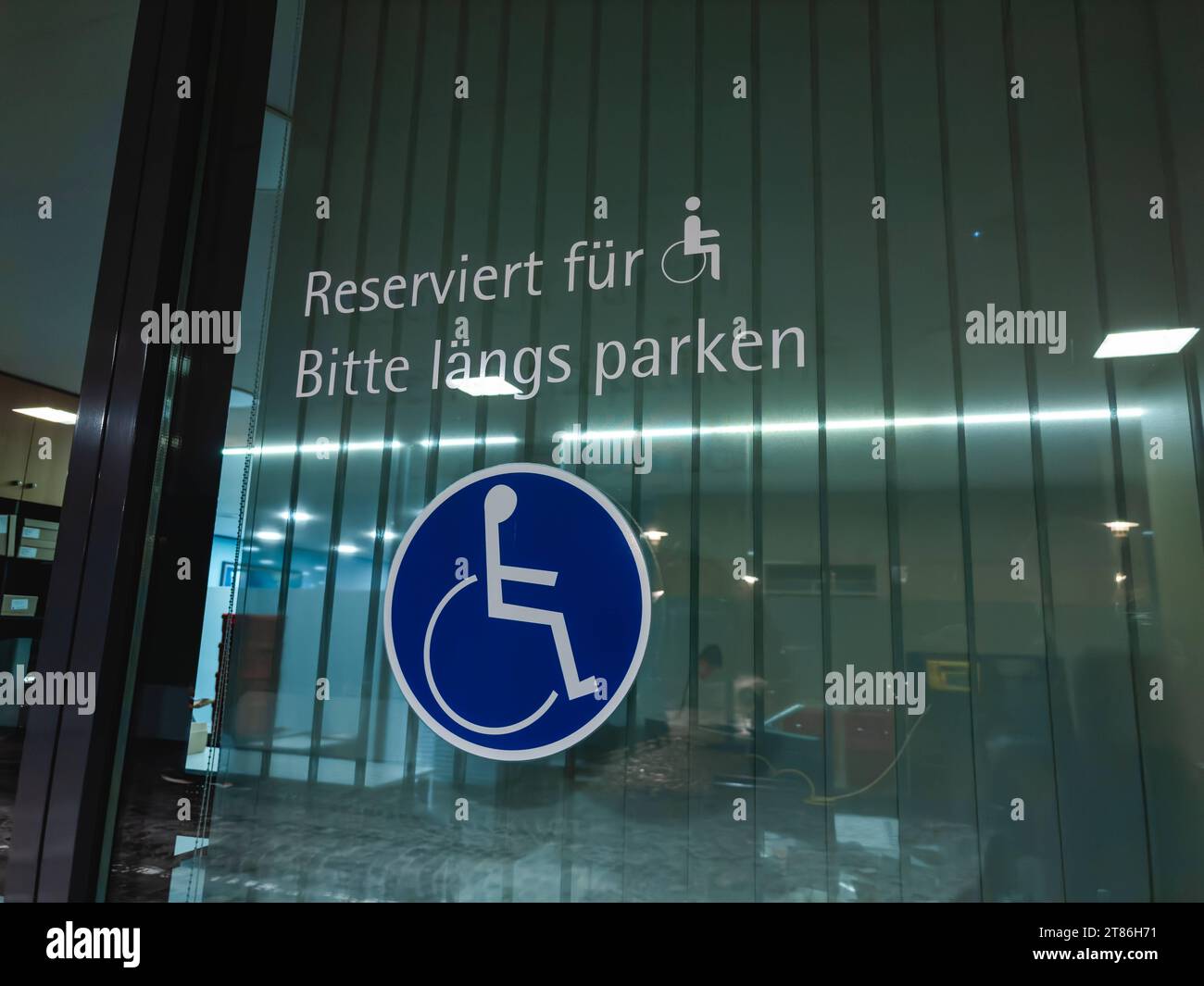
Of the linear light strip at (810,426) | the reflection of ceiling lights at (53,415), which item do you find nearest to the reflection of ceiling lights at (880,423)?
the linear light strip at (810,426)

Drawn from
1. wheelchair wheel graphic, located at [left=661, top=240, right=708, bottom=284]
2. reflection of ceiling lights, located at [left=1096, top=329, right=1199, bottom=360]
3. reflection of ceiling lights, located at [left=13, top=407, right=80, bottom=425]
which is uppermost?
wheelchair wheel graphic, located at [left=661, top=240, right=708, bottom=284]

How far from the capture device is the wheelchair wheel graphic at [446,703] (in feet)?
4.81

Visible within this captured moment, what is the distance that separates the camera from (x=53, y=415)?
1.74 m

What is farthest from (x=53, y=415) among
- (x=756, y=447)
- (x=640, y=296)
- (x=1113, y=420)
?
(x=1113, y=420)

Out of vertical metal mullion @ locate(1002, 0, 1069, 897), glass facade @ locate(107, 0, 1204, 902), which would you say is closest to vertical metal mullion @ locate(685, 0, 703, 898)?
glass facade @ locate(107, 0, 1204, 902)

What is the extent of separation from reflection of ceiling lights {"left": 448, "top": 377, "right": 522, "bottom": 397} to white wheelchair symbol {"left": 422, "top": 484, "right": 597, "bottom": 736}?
20 cm

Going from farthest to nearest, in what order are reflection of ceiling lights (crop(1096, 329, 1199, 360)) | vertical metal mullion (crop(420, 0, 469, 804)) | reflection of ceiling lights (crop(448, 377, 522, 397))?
reflection of ceiling lights (crop(448, 377, 522, 397)) → vertical metal mullion (crop(420, 0, 469, 804)) → reflection of ceiling lights (crop(1096, 329, 1199, 360))

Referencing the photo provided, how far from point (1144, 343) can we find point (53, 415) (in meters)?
2.19

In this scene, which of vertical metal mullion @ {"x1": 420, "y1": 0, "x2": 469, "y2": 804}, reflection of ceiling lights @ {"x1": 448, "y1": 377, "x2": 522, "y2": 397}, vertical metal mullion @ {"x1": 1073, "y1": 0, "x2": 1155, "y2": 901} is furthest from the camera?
reflection of ceiling lights @ {"x1": 448, "y1": 377, "x2": 522, "y2": 397}

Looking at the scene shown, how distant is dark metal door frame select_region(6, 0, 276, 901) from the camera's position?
5.24 feet

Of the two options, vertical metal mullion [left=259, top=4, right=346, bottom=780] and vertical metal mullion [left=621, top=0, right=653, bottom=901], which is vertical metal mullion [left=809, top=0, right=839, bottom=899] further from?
vertical metal mullion [left=259, top=4, right=346, bottom=780]

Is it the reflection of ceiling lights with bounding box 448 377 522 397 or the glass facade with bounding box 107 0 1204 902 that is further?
the reflection of ceiling lights with bounding box 448 377 522 397

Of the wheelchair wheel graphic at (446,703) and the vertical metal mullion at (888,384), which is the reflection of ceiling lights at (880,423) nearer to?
the vertical metal mullion at (888,384)

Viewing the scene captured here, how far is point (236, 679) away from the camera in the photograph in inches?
63.5
